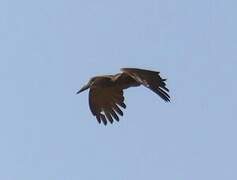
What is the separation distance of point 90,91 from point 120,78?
1900mm

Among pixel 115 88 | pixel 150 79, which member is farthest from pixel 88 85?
pixel 150 79

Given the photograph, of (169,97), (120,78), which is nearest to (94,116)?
(120,78)

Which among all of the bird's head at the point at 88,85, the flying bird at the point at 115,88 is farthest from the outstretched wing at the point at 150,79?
the bird's head at the point at 88,85

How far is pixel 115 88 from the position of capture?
1065 inches

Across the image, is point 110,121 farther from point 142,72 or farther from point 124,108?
point 142,72

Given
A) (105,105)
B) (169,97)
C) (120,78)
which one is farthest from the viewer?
(105,105)

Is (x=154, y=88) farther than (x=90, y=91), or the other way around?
(x=90, y=91)

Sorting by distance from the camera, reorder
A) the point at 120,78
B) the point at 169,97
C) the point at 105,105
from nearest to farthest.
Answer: the point at 169,97
the point at 120,78
the point at 105,105

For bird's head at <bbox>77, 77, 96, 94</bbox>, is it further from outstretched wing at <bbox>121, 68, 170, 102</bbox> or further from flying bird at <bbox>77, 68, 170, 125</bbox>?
outstretched wing at <bbox>121, 68, 170, 102</bbox>

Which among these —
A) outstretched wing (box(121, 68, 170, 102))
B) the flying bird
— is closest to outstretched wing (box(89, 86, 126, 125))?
the flying bird

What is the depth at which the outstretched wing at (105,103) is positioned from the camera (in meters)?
27.5

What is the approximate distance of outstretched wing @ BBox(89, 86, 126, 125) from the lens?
90.4ft

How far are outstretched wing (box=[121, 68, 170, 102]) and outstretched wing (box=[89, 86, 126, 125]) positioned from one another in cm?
227

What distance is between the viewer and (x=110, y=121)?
90.5ft
